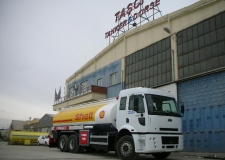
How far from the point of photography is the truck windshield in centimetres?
1077

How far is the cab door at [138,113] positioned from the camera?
34.9 ft

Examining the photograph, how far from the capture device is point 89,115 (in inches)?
567

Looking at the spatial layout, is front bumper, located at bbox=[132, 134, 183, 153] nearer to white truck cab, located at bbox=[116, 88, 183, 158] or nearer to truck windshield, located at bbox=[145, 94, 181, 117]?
white truck cab, located at bbox=[116, 88, 183, 158]

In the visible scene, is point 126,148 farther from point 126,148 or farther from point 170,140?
point 170,140

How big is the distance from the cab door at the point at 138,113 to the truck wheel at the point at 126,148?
0.69 metres

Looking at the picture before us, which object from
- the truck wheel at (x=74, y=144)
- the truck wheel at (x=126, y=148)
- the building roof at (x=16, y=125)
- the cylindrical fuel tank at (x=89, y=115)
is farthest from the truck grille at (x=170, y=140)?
the building roof at (x=16, y=125)

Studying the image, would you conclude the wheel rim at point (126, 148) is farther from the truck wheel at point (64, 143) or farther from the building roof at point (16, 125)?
the building roof at point (16, 125)

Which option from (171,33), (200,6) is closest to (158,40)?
(171,33)

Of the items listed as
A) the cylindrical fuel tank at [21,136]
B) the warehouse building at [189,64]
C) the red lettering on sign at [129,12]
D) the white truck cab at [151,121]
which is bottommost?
the cylindrical fuel tank at [21,136]

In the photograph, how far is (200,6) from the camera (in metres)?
17.5

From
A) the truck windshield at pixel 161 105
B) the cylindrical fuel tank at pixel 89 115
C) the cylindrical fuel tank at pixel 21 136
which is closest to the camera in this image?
the truck windshield at pixel 161 105

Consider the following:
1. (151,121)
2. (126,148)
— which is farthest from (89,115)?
(151,121)

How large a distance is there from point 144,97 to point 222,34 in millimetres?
8263

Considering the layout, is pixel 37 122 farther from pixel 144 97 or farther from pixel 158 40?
pixel 144 97
